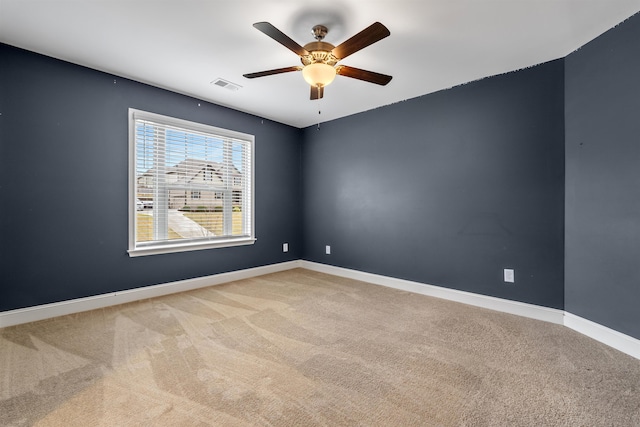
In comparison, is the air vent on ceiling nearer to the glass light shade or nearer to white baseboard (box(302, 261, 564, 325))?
the glass light shade

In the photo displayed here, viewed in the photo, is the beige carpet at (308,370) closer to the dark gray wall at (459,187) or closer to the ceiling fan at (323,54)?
the dark gray wall at (459,187)

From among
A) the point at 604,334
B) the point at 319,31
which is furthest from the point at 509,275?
the point at 319,31

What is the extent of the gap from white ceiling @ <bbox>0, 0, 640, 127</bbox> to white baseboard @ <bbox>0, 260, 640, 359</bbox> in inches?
90.0

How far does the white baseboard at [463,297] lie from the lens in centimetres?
261

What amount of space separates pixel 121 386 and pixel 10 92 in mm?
2639

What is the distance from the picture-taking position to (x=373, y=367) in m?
1.83

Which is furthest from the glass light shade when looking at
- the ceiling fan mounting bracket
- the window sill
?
the window sill

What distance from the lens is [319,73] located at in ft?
6.84

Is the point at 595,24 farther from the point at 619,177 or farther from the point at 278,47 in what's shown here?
the point at 278,47

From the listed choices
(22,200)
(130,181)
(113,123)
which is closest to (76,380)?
(22,200)

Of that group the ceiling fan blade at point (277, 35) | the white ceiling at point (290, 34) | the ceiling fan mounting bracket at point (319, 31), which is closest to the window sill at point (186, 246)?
the white ceiling at point (290, 34)

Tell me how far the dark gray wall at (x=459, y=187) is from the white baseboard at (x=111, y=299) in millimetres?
1596

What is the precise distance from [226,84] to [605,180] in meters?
3.59

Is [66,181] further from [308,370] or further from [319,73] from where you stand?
[308,370]
